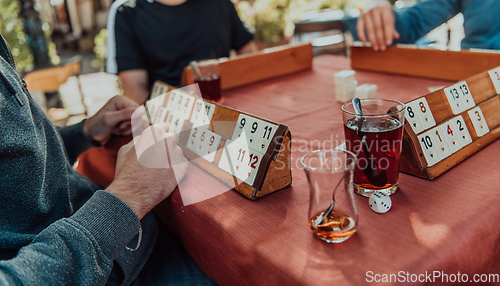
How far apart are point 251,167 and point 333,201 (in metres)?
0.20

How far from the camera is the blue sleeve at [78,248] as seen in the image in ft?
2.04

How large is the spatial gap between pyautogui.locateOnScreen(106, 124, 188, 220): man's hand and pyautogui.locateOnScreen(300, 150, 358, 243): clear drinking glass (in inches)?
14.7

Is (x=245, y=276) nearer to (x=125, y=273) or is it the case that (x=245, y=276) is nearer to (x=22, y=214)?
(x=125, y=273)

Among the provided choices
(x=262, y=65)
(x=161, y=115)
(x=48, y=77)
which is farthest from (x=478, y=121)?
(x=48, y=77)

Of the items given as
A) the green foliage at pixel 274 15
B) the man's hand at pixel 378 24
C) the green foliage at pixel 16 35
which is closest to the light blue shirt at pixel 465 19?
the man's hand at pixel 378 24

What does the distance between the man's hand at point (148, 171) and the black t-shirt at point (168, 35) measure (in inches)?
49.0

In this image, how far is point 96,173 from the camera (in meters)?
1.31

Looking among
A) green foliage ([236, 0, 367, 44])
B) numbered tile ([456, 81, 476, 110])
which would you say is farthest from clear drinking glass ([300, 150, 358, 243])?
green foliage ([236, 0, 367, 44])

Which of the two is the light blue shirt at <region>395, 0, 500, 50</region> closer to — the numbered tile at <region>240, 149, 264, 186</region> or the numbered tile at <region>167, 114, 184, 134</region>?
the numbered tile at <region>167, 114, 184, 134</region>

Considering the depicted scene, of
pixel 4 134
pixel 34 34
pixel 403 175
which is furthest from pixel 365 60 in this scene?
pixel 34 34

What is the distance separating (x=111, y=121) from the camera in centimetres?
124

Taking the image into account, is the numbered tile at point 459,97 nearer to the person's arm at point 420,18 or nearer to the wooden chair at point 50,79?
the person's arm at point 420,18

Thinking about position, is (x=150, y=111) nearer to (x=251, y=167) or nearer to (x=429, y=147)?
(x=251, y=167)

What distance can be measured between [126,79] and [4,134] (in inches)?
52.9
